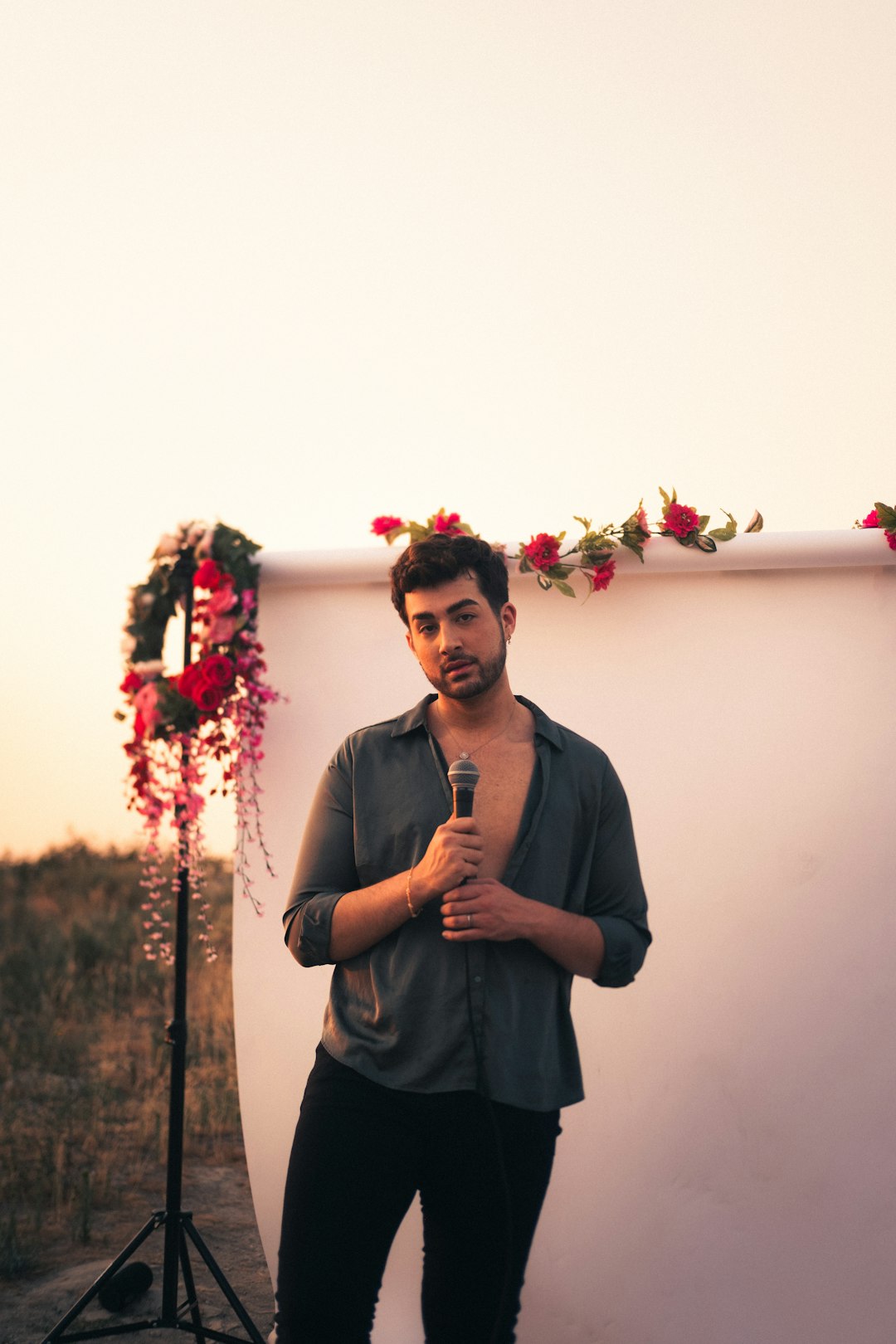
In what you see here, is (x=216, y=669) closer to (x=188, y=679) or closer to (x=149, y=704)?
(x=188, y=679)

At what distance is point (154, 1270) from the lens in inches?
161

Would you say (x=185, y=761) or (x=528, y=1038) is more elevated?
(x=185, y=761)

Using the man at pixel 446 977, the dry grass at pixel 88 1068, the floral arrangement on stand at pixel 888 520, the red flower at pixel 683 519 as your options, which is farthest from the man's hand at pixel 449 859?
the dry grass at pixel 88 1068

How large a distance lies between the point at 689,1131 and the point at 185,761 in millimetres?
1828

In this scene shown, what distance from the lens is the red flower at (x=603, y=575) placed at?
Answer: 3277mm

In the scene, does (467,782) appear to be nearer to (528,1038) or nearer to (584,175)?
(528,1038)

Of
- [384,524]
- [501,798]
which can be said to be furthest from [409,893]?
[384,524]

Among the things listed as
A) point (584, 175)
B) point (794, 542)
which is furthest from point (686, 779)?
point (584, 175)

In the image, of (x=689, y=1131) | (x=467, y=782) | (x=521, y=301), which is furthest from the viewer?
(x=521, y=301)

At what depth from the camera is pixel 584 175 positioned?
17.6 ft

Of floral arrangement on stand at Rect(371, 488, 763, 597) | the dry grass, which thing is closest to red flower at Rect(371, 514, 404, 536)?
floral arrangement on stand at Rect(371, 488, 763, 597)

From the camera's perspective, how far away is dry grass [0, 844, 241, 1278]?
16.2ft

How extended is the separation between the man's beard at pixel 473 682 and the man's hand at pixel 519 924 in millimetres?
402

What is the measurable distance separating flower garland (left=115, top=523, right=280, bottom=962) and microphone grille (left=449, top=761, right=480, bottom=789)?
1.32 meters
